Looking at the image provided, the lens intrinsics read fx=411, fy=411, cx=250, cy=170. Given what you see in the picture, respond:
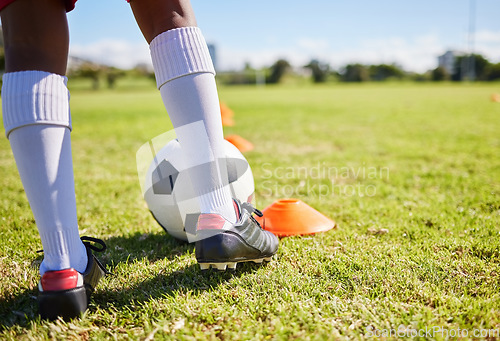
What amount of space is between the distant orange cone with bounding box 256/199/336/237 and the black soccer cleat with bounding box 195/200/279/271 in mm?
658

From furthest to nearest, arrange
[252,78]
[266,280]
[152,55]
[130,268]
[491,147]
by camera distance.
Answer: [252,78] < [491,147] < [130,268] < [266,280] < [152,55]

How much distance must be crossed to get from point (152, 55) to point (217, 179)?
565 mm

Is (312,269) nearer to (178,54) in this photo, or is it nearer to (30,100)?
(178,54)

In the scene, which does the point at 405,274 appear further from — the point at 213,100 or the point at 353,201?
the point at 353,201

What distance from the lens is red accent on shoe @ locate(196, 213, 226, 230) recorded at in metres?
1.63

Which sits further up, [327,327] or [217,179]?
[217,179]

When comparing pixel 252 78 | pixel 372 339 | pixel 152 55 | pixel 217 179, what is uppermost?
pixel 252 78

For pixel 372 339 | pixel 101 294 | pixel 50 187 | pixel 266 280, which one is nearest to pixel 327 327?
pixel 372 339

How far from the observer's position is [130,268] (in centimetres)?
196

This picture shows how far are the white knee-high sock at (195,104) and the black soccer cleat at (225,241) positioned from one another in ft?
0.17

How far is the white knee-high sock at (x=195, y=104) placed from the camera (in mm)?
1595

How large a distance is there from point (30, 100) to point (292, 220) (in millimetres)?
1569


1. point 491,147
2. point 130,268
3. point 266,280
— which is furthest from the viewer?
point 491,147

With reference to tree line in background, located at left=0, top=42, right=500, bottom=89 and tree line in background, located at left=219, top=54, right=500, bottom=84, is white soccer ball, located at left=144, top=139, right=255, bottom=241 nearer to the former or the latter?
tree line in background, located at left=0, top=42, right=500, bottom=89
